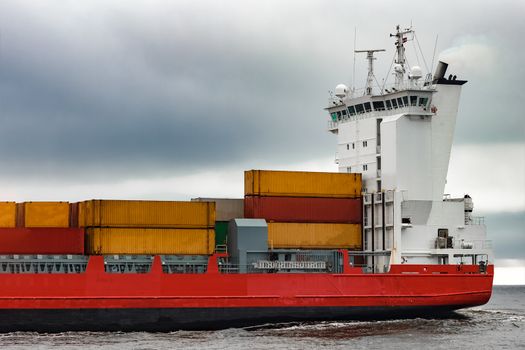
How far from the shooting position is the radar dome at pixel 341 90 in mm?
42750

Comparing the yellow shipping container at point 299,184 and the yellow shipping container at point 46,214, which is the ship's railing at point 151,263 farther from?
the yellow shipping container at point 299,184

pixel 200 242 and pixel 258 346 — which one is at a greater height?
pixel 200 242

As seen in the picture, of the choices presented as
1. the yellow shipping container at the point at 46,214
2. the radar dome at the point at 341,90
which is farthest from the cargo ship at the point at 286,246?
the radar dome at the point at 341,90

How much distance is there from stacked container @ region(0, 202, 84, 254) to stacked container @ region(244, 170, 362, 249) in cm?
700

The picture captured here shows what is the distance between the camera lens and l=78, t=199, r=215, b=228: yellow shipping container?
34.3 meters

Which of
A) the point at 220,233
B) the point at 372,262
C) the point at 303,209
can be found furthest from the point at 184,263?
the point at 372,262

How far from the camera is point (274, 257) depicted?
3647cm

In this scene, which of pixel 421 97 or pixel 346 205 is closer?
pixel 346 205

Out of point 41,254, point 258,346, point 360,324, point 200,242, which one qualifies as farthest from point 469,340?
point 41,254

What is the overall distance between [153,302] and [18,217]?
19.7ft

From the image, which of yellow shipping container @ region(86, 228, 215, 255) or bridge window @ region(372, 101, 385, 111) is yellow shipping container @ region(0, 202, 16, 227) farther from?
bridge window @ region(372, 101, 385, 111)

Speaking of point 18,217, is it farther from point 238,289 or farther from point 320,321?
point 320,321

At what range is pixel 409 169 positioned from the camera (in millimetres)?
39406

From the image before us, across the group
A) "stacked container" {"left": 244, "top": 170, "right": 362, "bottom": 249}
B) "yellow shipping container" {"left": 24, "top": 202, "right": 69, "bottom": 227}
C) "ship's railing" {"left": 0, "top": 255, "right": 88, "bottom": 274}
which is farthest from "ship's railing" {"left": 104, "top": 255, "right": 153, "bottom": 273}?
"stacked container" {"left": 244, "top": 170, "right": 362, "bottom": 249}
